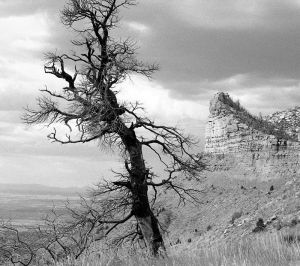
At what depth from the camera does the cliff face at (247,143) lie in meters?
47.0

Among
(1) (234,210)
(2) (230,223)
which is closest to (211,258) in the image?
(2) (230,223)

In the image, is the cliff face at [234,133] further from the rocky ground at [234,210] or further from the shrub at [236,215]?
the shrub at [236,215]

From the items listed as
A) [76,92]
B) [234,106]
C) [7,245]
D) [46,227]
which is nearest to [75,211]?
[46,227]

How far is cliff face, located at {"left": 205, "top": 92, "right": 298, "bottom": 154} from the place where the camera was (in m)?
48.3

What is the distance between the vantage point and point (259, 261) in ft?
31.2

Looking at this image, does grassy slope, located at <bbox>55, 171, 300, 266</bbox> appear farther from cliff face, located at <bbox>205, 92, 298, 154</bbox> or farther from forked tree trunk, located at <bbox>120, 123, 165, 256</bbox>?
cliff face, located at <bbox>205, 92, 298, 154</bbox>

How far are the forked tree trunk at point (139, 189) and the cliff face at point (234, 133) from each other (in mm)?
34406

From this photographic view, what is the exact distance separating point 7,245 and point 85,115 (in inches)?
165

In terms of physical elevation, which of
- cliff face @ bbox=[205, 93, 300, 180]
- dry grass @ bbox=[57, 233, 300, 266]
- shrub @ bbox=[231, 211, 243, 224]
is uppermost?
cliff face @ bbox=[205, 93, 300, 180]

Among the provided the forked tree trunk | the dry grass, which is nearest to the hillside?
the forked tree trunk

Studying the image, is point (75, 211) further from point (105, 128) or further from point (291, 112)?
point (291, 112)

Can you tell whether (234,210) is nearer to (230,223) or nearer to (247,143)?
(230,223)

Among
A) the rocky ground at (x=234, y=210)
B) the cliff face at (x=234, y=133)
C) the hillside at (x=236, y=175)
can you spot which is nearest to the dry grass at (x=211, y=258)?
the rocky ground at (x=234, y=210)

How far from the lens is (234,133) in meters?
51.0
